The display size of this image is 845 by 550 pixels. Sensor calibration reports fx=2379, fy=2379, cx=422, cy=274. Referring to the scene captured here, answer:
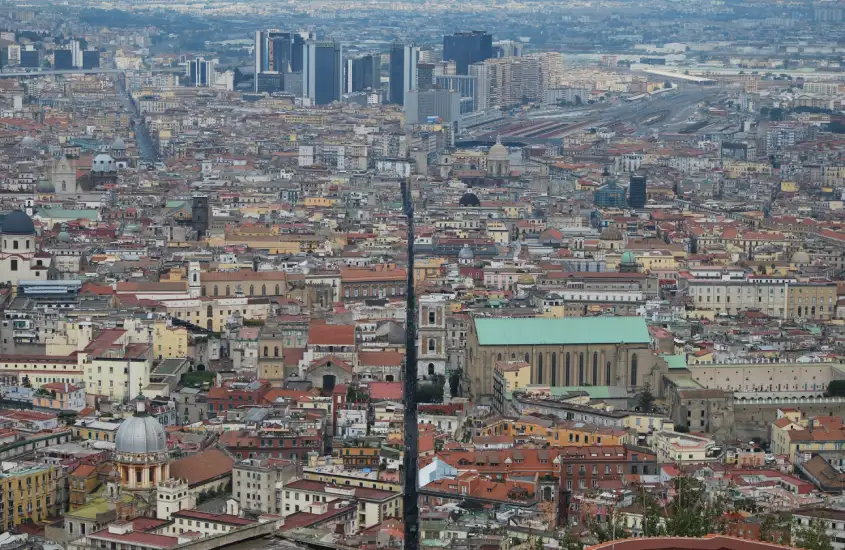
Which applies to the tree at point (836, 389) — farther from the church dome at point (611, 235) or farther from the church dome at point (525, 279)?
the church dome at point (611, 235)

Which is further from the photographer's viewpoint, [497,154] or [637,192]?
[497,154]

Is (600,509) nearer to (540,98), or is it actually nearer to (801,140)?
(801,140)

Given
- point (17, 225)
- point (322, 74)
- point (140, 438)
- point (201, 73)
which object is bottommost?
point (201, 73)

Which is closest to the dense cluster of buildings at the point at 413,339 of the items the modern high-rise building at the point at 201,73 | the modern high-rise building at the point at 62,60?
the modern high-rise building at the point at 201,73

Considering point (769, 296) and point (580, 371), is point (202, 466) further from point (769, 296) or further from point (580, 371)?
point (769, 296)

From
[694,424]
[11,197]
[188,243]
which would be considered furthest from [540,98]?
[694,424]

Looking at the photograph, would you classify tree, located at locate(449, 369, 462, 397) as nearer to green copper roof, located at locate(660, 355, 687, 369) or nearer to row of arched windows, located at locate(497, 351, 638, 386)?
row of arched windows, located at locate(497, 351, 638, 386)

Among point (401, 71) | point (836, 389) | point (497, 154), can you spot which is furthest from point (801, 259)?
point (401, 71)
